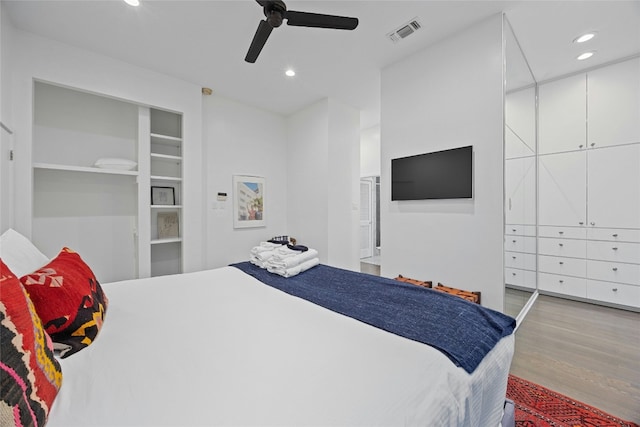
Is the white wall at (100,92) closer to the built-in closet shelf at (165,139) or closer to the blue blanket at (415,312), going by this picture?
the built-in closet shelf at (165,139)

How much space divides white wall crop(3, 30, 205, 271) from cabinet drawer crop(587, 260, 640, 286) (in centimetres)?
508

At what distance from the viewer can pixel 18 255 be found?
1126 millimetres

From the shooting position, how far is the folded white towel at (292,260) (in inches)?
78.4

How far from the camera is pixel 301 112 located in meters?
4.46

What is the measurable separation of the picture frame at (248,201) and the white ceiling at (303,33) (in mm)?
1455

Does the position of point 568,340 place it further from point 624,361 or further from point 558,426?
point 558,426

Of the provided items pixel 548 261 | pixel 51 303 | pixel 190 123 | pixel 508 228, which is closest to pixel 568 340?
pixel 508 228

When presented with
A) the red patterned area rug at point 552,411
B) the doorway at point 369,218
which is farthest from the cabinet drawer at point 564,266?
the doorway at point 369,218

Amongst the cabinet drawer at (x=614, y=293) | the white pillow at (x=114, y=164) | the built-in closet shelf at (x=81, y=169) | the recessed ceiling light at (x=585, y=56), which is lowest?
the cabinet drawer at (x=614, y=293)

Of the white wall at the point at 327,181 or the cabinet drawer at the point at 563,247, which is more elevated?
the white wall at the point at 327,181

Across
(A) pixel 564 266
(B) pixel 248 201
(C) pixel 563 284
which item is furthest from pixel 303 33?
(C) pixel 563 284

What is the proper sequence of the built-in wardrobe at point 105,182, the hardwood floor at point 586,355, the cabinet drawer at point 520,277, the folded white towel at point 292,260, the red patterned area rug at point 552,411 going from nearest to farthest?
the red patterned area rug at point 552,411
the hardwood floor at point 586,355
the folded white towel at point 292,260
the cabinet drawer at point 520,277
the built-in wardrobe at point 105,182

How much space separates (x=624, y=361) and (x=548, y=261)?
180 cm

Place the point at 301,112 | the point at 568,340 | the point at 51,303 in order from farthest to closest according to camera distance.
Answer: the point at 301,112, the point at 568,340, the point at 51,303
